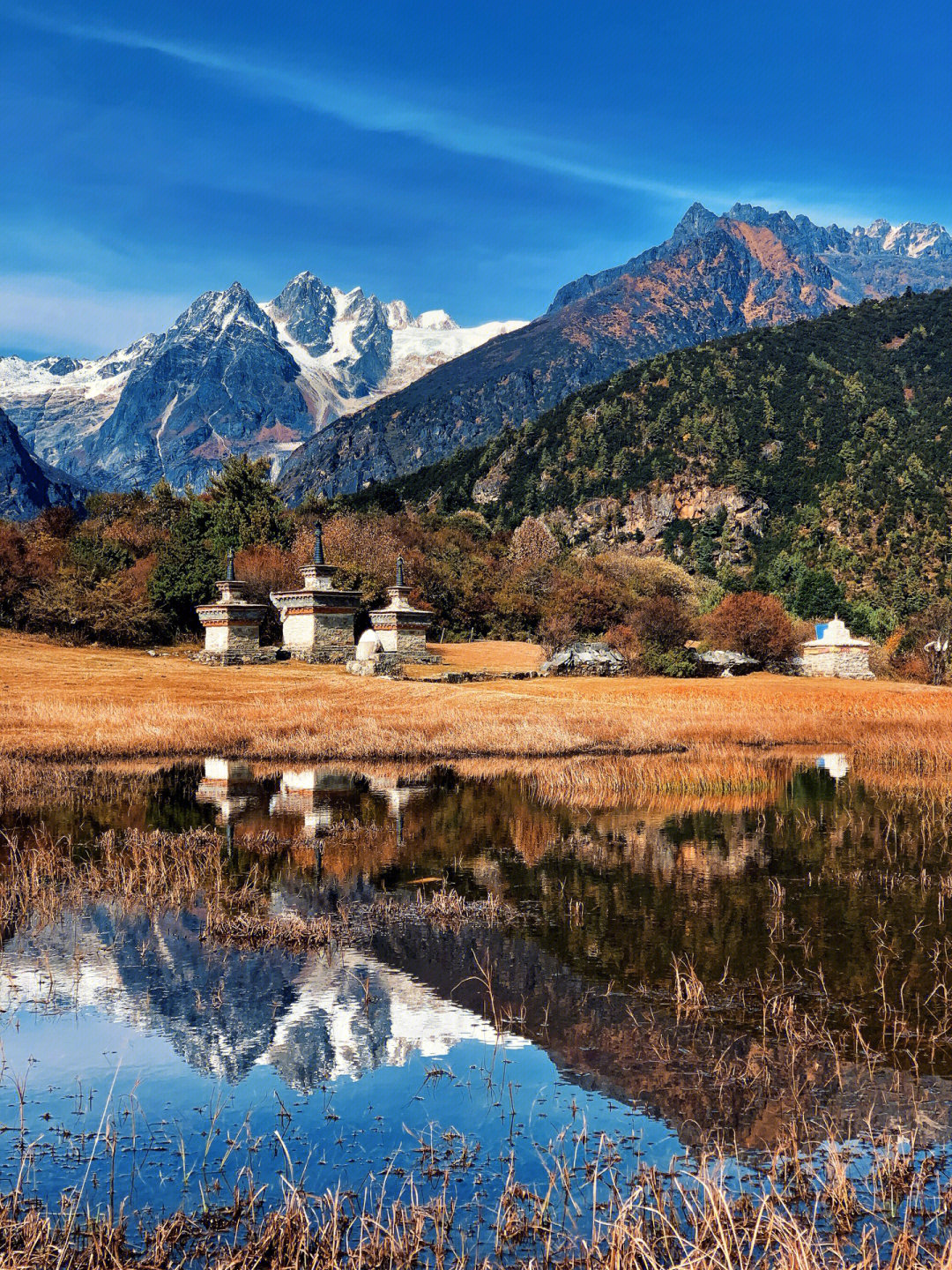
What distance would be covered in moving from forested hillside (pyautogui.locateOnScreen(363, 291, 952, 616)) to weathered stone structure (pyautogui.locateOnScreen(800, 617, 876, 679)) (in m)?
53.6

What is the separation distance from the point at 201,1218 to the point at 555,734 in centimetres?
2554

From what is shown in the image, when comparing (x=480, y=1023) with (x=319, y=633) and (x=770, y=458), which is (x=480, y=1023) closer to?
(x=319, y=633)

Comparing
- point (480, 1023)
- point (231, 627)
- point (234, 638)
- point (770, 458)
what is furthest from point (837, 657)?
point (770, 458)

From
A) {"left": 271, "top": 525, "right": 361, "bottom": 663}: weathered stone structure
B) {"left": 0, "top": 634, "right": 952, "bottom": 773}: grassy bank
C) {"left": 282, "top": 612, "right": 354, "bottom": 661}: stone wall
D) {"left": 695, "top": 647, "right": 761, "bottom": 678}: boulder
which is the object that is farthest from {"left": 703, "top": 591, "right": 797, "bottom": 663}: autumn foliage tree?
{"left": 271, "top": 525, "right": 361, "bottom": 663}: weathered stone structure

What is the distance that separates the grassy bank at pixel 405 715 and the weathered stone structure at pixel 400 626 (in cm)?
523

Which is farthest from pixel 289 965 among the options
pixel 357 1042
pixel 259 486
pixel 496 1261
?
pixel 259 486

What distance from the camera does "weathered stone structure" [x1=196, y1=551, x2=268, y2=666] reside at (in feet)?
162

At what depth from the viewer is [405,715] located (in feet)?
116

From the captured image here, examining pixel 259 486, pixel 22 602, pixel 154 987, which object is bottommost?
pixel 154 987

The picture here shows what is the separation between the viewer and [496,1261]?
6.61 m

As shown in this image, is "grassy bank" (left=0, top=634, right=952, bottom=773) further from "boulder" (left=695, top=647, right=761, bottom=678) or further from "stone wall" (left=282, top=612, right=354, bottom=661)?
"boulder" (left=695, top=647, right=761, bottom=678)

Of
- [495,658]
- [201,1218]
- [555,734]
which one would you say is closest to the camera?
[201,1218]

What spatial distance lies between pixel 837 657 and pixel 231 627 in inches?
1262

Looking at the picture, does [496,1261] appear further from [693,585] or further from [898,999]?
[693,585]
